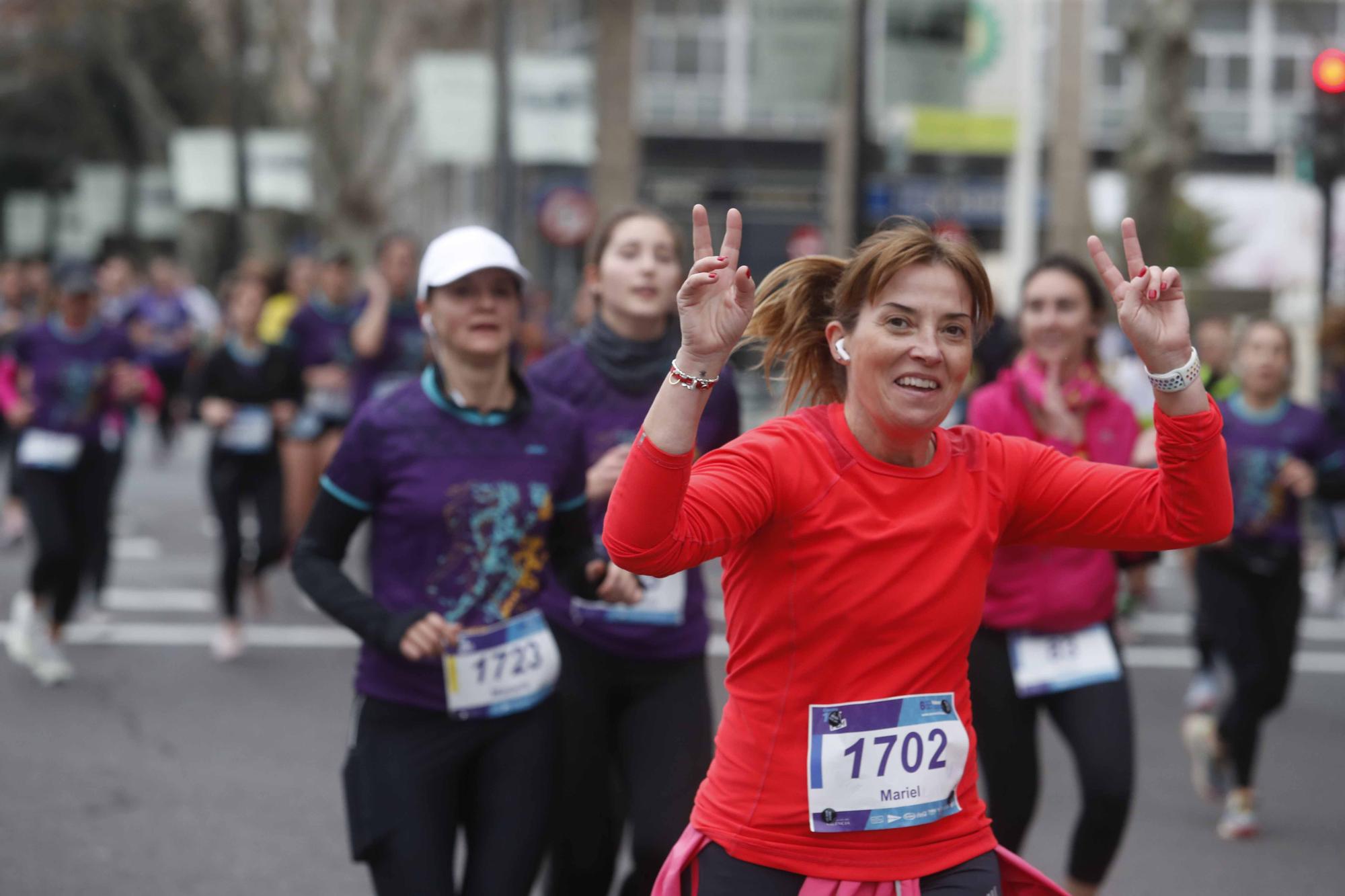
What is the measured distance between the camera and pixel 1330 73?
523 inches

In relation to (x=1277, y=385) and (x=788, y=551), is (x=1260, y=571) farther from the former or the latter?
(x=788, y=551)

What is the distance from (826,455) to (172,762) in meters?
5.25

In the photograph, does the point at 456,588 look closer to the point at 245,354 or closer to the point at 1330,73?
the point at 245,354

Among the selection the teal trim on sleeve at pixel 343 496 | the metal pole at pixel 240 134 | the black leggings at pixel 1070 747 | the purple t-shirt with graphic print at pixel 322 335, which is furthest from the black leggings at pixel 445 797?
the metal pole at pixel 240 134

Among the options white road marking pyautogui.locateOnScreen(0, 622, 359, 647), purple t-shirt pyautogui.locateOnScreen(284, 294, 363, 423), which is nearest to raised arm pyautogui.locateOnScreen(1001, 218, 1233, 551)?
white road marking pyautogui.locateOnScreen(0, 622, 359, 647)

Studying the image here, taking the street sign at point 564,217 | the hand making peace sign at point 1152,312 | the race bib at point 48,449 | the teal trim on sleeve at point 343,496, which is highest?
the street sign at point 564,217

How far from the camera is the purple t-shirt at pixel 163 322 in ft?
58.2

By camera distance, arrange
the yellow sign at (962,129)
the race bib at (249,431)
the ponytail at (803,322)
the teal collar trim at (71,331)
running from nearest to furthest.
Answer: the ponytail at (803,322)
the teal collar trim at (71,331)
the race bib at (249,431)
the yellow sign at (962,129)

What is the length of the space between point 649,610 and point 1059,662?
110 centimetres

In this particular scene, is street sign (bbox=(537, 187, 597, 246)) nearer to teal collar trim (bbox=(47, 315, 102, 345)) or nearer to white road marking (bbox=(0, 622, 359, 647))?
white road marking (bbox=(0, 622, 359, 647))

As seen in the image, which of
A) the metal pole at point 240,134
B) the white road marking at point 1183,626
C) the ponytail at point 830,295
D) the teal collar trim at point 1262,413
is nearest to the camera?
the ponytail at point 830,295

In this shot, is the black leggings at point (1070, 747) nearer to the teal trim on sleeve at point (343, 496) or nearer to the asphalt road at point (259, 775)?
the asphalt road at point (259, 775)

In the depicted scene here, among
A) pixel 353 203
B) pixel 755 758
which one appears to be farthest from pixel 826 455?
pixel 353 203

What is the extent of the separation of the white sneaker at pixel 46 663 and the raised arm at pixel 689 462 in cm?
702
